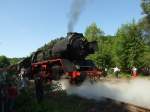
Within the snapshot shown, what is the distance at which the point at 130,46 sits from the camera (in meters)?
53.8

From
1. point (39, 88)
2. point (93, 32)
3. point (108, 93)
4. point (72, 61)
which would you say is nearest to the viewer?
point (39, 88)

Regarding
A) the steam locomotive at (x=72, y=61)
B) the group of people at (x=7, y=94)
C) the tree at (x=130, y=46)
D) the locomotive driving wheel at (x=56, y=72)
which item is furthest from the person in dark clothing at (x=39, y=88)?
A: the tree at (x=130, y=46)

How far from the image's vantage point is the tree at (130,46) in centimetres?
5194

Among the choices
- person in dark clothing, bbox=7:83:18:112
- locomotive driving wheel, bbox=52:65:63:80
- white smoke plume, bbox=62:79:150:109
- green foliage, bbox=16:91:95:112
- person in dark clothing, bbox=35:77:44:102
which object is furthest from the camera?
locomotive driving wheel, bbox=52:65:63:80

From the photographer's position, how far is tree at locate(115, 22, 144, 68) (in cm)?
5194

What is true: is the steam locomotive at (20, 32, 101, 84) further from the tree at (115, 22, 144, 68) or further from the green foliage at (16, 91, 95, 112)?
the tree at (115, 22, 144, 68)

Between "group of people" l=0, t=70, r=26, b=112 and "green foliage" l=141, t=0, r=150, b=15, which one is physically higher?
"green foliage" l=141, t=0, r=150, b=15

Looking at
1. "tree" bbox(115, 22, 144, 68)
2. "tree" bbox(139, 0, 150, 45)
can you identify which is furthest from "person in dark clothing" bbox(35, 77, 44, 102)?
"tree" bbox(139, 0, 150, 45)

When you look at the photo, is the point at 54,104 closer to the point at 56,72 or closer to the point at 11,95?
the point at 11,95

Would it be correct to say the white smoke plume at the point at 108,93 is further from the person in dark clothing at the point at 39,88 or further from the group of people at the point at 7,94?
the group of people at the point at 7,94

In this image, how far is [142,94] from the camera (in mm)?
19359

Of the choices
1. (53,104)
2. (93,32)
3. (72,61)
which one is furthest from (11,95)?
(93,32)

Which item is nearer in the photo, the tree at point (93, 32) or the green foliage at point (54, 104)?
the green foliage at point (54, 104)

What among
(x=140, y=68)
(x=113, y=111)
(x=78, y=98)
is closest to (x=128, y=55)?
(x=140, y=68)
